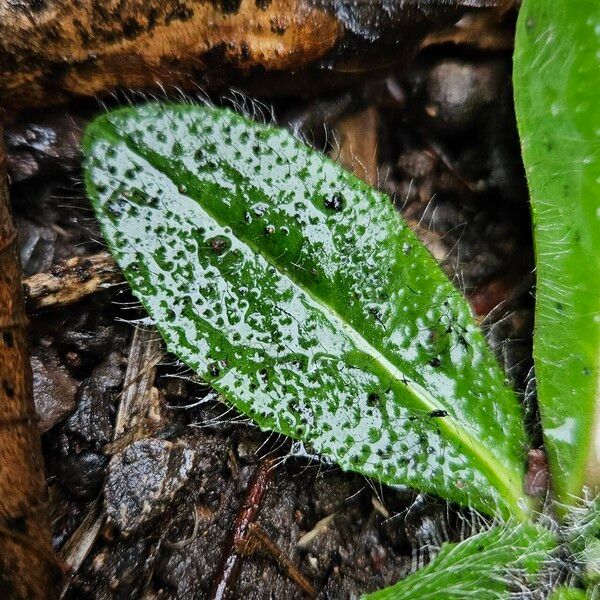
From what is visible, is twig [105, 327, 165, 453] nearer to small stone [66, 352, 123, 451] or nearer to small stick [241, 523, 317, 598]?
small stone [66, 352, 123, 451]

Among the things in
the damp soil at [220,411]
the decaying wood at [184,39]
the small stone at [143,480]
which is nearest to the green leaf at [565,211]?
the damp soil at [220,411]

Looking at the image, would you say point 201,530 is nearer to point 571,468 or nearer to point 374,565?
point 374,565

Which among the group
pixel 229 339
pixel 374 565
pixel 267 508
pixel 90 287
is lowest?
pixel 374 565

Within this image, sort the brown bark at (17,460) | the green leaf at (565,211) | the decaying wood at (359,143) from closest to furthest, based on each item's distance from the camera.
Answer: the brown bark at (17,460)
the green leaf at (565,211)
the decaying wood at (359,143)

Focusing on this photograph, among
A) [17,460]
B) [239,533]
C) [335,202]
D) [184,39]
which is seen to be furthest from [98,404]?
[184,39]

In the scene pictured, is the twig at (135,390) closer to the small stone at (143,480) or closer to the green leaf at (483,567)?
the small stone at (143,480)

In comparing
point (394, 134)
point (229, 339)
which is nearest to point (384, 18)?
point (394, 134)

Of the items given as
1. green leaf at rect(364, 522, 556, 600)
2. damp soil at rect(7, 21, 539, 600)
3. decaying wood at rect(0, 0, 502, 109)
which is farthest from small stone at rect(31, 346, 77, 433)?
green leaf at rect(364, 522, 556, 600)
